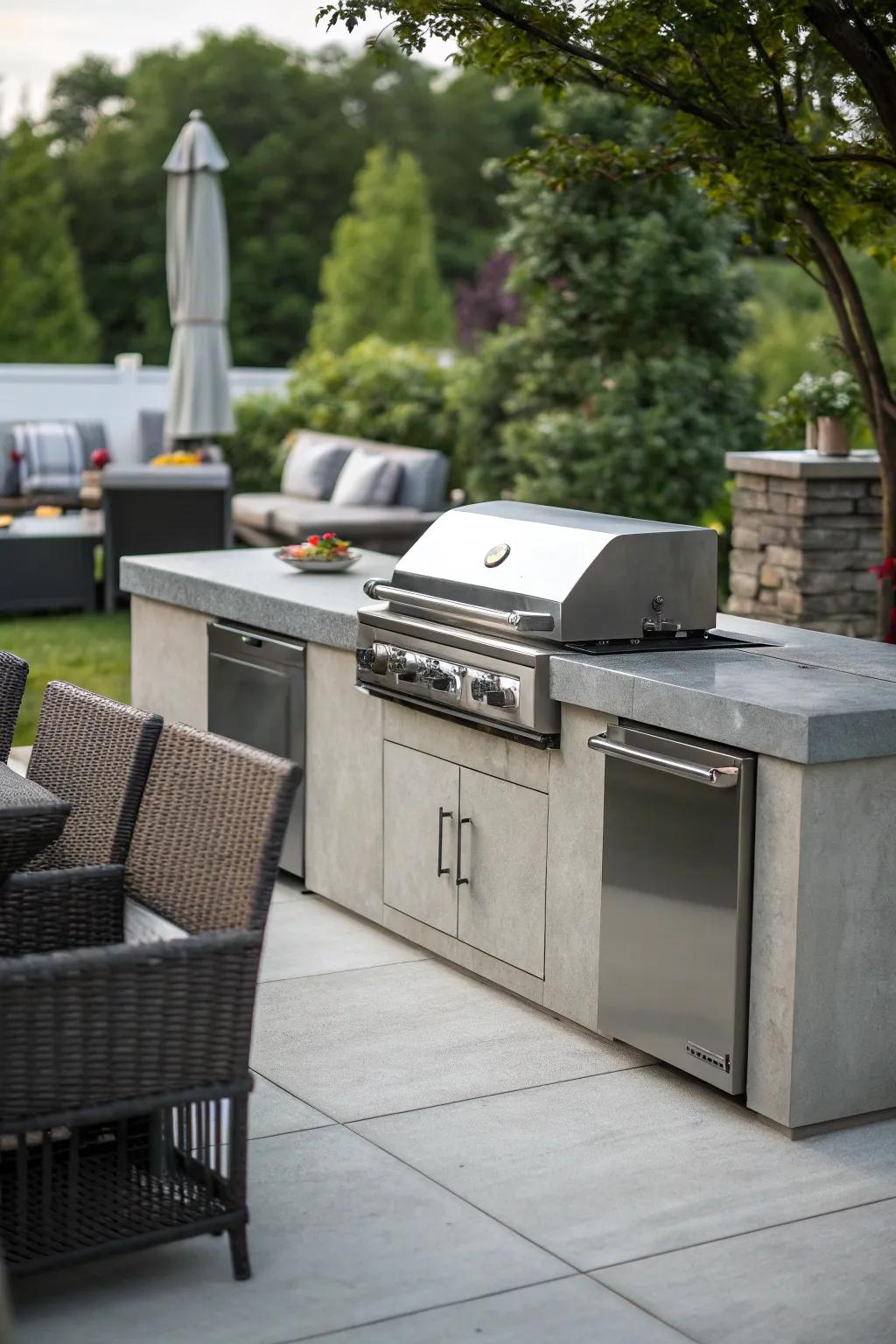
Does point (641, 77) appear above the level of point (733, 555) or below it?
above

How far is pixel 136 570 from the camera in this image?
20.1ft

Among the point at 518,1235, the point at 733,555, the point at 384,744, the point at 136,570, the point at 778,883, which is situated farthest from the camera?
the point at 733,555

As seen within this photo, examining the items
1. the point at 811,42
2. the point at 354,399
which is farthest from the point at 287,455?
the point at 811,42

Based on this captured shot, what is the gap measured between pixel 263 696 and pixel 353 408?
8.97 m

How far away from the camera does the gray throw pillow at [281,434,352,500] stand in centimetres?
1291

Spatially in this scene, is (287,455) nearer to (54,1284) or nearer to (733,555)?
(733,555)

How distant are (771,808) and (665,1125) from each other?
0.74 m

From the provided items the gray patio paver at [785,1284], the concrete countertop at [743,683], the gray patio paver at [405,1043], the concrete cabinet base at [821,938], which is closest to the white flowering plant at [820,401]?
the concrete countertop at [743,683]

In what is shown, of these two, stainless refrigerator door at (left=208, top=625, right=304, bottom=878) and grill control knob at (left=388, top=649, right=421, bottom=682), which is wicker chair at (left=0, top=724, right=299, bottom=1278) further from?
stainless refrigerator door at (left=208, top=625, right=304, bottom=878)

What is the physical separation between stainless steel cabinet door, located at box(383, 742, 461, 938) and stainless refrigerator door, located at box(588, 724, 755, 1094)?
0.71 metres

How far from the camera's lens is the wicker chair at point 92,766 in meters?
3.27

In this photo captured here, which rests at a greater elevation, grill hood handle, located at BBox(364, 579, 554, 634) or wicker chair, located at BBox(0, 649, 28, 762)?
grill hood handle, located at BBox(364, 579, 554, 634)

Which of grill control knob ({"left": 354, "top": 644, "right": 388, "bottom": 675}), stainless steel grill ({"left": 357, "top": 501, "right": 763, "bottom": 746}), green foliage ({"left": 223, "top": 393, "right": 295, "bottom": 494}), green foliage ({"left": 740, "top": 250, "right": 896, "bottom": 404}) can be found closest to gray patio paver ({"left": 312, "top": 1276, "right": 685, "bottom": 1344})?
stainless steel grill ({"left": 357, "top": 501, "right": 763, "bottom": 746})

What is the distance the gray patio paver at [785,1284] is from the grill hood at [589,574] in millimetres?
1506
